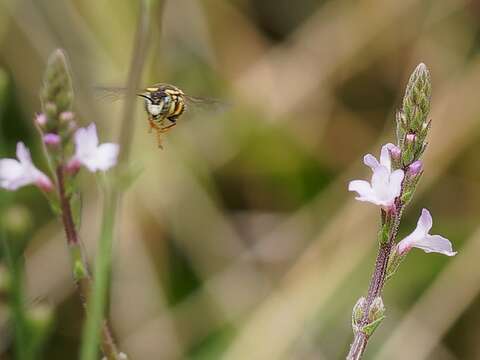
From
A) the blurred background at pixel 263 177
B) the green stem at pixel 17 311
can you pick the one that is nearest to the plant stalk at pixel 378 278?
the green stem at pixel 17 311

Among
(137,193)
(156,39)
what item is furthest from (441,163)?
(156,39)

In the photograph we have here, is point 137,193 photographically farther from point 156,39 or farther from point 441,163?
point 156,39

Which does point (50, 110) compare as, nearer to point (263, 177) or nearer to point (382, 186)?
point (382, 186)

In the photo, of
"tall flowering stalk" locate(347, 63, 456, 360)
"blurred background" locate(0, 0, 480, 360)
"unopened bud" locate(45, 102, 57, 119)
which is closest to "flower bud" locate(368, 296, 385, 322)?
"tall flowering stalk" locate(347, 63, 456, 360)

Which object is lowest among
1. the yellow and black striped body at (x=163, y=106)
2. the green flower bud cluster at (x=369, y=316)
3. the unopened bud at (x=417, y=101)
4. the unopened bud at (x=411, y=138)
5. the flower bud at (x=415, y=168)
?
the green flower bud cluster at (x=369, y=316)

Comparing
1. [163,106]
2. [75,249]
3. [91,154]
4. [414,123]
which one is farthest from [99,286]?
[163,106]

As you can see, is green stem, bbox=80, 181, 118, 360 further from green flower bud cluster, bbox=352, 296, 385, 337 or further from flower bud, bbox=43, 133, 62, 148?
green flower bud cluster, bbox=352, 296, 385, 337

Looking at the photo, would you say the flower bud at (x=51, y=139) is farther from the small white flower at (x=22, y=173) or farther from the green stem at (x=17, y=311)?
the green stem at (x=17, y=311)
